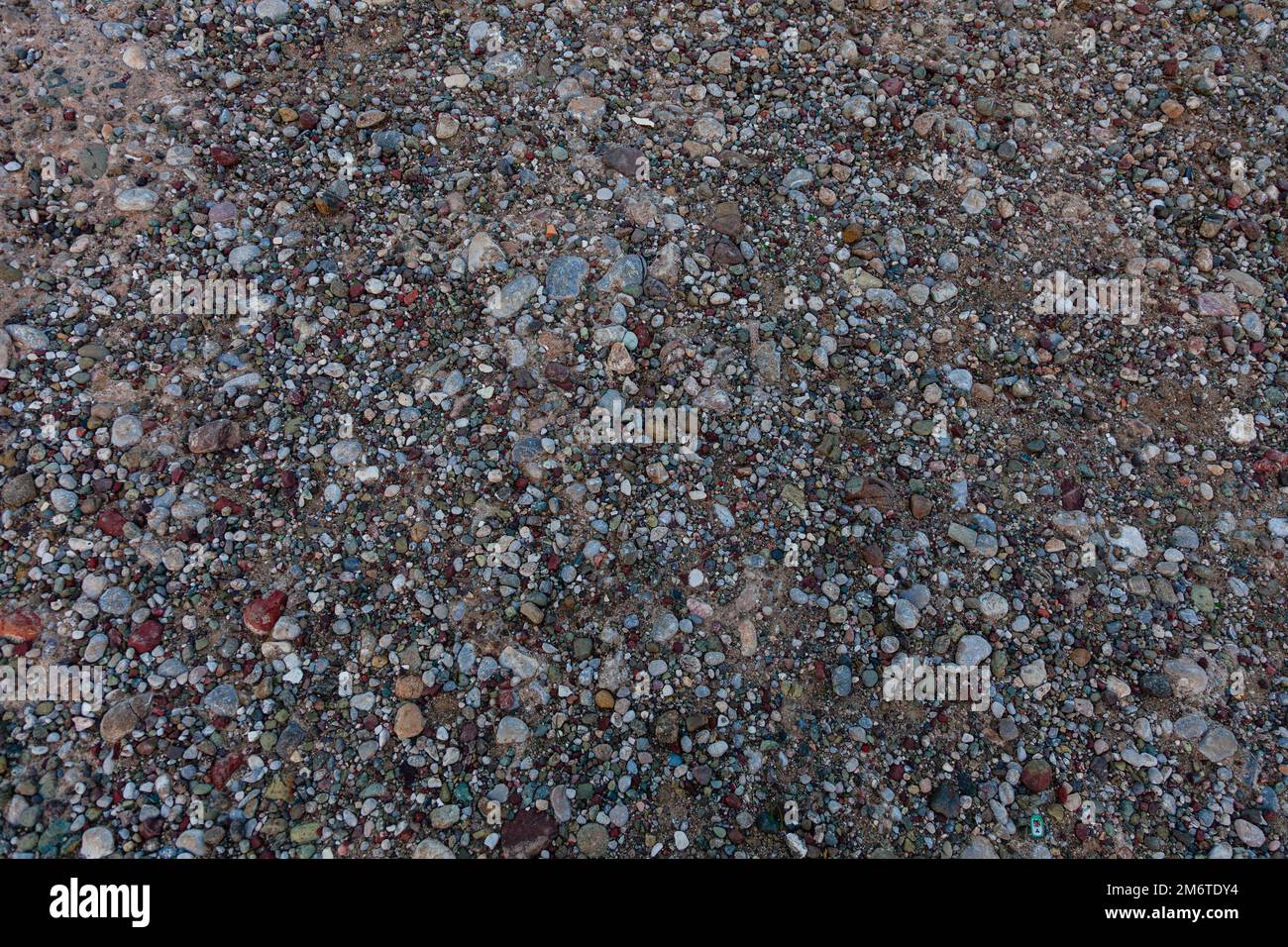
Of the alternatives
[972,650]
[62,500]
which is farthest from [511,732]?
[62,500]

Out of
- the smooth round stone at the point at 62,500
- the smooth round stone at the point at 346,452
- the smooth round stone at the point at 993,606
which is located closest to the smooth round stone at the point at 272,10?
the smooth round stone at the point at 346,452

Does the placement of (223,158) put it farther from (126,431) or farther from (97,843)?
(97,843)

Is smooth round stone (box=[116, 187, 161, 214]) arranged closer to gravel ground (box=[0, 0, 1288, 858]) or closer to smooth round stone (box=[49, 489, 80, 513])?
gravel ground (box=[0, 0, 1288, 858])

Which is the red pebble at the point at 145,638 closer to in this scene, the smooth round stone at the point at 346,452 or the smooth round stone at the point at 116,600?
the smooth round stone at the point at 116,600

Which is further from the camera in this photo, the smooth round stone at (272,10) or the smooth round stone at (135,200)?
the smooth round stone at (272,10)

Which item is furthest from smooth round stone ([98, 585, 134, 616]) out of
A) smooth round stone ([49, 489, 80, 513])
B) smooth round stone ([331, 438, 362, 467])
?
smooth round stone ([331, 438, 362, 467])

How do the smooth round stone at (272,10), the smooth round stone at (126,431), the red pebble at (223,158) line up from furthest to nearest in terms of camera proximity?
the smooth round stone at (272,10)
the red pebble at (223,158)
the smooth round stone at (126,431)

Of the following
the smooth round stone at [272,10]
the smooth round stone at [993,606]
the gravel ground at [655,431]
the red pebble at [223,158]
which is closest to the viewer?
the gravel ground at [655,431]

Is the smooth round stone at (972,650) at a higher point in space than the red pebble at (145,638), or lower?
lower
